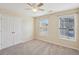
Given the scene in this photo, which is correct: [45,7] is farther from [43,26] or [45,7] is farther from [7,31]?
[7,31]

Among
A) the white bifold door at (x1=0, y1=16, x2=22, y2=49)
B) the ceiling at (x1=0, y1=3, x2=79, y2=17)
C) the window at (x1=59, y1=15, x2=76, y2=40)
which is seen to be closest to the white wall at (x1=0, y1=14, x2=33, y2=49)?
the white bifold door at (x1=0, y1=16, x2=22, y2=49)

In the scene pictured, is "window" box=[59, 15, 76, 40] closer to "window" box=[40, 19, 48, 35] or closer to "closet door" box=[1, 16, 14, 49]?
"window" box=[40, 19, 48, 35]

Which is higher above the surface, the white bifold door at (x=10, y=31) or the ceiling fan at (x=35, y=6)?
the ceiling fan at (x=35, y=6)

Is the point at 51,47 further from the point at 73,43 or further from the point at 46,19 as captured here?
the point at 46,19

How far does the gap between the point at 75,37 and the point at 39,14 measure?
0.78 meters

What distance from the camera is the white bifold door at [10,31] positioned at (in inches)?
68.0

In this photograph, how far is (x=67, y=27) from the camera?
1.74 meters

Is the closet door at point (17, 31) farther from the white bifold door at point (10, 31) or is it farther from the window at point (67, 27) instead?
the window at point (67, 27)

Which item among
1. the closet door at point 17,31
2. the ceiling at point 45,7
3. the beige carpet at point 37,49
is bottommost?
the beige carpet at point 37,49

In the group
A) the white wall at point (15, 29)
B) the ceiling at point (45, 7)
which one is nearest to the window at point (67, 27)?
the ceiling at point (45, 7)

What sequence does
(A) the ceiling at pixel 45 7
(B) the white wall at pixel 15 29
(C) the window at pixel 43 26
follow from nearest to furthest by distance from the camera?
(A) the ceiling at pixel 45 7
(B) the white wall at pixel 15 29
(C) the window at pixel 43 26

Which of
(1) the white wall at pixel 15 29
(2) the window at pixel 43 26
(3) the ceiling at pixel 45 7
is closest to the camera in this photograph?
(3) the ceiling at pixel 45 7

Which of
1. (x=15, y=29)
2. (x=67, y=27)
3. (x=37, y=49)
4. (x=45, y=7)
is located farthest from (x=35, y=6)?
(x=37, y=49)

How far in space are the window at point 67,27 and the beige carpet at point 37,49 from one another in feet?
0.76
